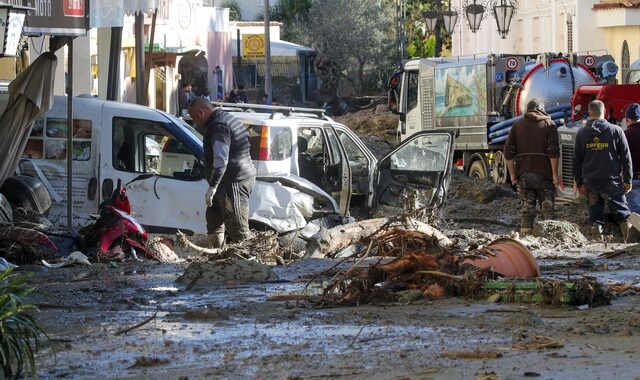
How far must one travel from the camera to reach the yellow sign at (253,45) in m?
55.3

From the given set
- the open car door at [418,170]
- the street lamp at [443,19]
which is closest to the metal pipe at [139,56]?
the open car door at [418,170]

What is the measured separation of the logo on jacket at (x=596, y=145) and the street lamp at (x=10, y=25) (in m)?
6.69

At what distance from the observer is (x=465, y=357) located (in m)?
6.75

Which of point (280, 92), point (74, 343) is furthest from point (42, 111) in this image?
point (280, 92)

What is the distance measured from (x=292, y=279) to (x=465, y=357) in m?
4.28

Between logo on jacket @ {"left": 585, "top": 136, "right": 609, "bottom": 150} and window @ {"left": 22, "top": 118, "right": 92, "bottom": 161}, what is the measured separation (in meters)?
5.83

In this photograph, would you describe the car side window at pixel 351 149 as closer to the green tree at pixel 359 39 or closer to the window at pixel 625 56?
the window at pixel 625 56

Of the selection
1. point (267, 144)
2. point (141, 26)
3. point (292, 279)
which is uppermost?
point (141, 26)

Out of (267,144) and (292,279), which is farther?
(267,144)

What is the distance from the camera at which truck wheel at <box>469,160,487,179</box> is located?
24.9 meters

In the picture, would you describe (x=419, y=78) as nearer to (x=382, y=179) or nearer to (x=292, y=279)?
(x=382, y=179)

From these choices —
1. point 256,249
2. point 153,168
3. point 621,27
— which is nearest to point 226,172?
point 256,249

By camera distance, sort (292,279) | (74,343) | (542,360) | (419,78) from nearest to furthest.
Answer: (542,360) → (74,343) → (292,279) → (419,78)

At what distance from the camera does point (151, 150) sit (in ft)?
45.5
